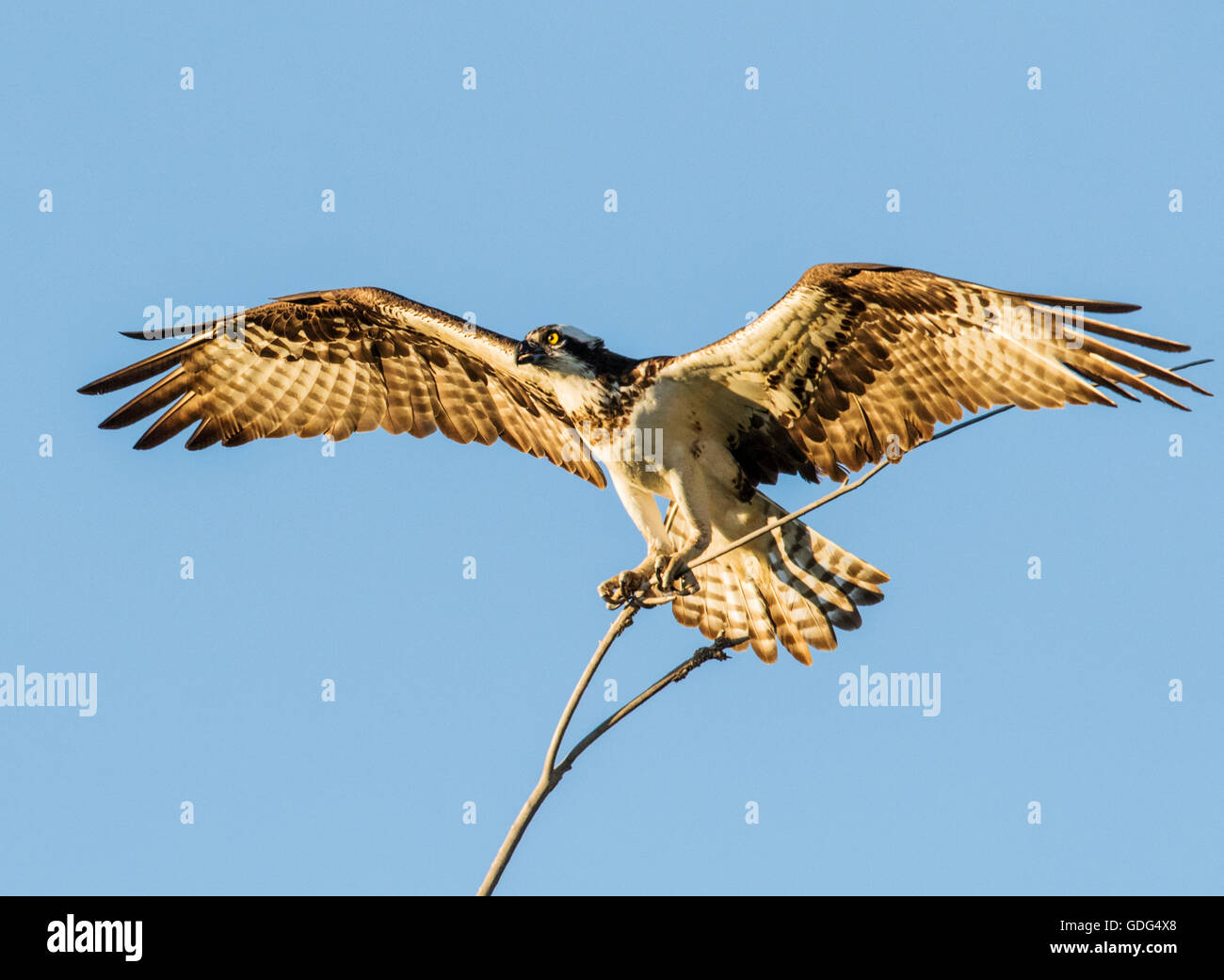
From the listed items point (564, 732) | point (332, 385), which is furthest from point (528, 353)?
point (564, 732)

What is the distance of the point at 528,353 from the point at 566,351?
1.02 ft

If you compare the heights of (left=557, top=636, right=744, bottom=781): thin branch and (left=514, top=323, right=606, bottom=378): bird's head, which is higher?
(left=514, top=323, right=606, bottom=378): bird's head

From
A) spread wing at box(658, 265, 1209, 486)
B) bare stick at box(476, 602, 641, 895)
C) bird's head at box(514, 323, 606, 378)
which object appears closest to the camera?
bare stick at box(476, 602, 641, 895)

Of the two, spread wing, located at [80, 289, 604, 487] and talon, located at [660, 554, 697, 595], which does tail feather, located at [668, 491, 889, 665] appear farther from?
spread wing, located at [80, 289, 604, 487]

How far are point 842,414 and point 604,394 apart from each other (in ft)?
5.26

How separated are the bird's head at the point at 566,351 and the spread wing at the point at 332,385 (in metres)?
1.08

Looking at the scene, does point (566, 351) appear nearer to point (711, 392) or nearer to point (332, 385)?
point (711, 392)

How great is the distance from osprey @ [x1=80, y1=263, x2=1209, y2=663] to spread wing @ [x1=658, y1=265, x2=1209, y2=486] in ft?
0.04

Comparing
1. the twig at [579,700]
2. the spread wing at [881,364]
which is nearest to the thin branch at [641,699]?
the twig at [579,700]

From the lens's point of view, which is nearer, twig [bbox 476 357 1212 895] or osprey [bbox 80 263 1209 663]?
twig [bbox 476 357 1212 895]

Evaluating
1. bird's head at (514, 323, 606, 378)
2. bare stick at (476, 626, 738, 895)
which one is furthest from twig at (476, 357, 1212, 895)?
bird's head at (514, 323, 606, 378)

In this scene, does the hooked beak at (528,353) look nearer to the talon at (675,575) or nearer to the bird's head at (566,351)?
the bird's head at (566,351)

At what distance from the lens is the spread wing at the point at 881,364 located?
875cm

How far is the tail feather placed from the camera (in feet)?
34.7
